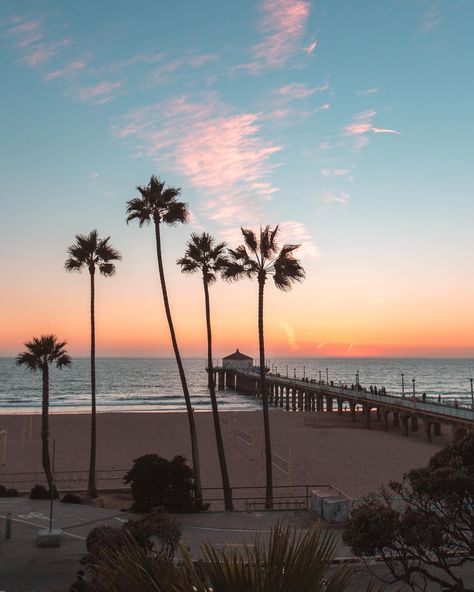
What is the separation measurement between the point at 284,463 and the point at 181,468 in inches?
656

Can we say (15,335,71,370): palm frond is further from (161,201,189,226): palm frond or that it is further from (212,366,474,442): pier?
(212,366,474,442): pier

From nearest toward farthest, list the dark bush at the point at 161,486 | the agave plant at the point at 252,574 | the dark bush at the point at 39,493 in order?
the agave plant at the point at 252,574
the dark bush at the point at 161,486
the dark bush at the point at 39,493

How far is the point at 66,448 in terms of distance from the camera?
1602 inches

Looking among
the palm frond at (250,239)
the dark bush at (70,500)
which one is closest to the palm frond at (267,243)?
the palm frond at (250,239)

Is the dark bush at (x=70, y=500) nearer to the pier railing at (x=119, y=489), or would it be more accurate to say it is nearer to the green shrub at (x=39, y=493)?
the green shrub at (x=39, y=493)

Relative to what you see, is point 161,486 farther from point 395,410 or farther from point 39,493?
point 395,410

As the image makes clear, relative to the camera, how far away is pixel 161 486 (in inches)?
778

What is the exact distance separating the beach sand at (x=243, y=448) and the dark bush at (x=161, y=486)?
488 cm

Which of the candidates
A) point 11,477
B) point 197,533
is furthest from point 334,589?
point 11,477

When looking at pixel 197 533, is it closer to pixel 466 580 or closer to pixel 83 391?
pixel 466 580

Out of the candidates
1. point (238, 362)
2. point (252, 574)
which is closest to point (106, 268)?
point (252, 574)

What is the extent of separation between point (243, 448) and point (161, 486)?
2179 cm

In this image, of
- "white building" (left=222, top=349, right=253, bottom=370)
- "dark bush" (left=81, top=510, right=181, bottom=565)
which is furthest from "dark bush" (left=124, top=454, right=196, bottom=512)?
"white building" (left=222, top=349, right=253, bottom=370)

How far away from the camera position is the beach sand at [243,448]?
31.4 metres
